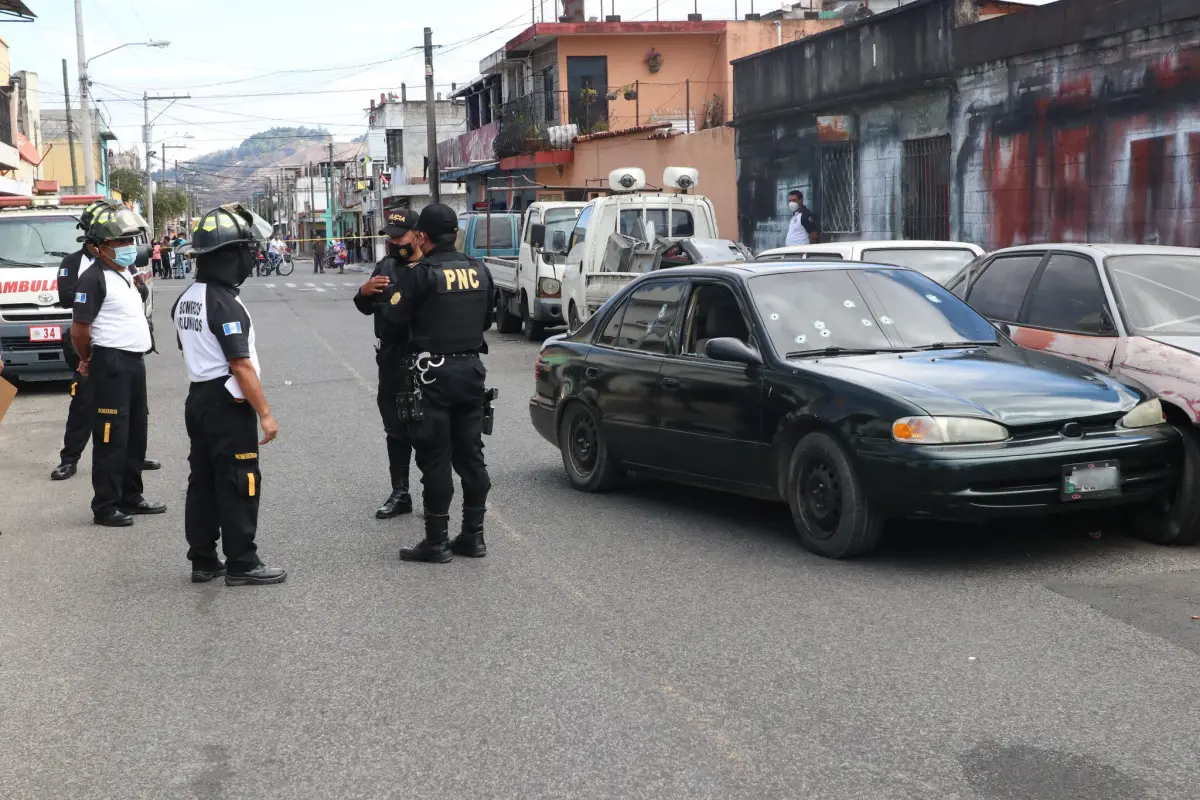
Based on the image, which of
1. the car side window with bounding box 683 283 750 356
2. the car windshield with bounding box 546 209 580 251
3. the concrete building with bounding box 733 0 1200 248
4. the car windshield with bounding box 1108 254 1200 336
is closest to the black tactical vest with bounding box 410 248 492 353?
the car side window with bounding box 683 283 750 356

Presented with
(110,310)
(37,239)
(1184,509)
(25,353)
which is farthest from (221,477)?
(37,239)

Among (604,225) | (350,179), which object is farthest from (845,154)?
(350,179)

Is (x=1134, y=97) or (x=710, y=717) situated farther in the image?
Answer: (x=1134, y=97)

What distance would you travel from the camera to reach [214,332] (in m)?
6.74

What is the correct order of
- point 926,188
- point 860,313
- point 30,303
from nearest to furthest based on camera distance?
point 860,313 → point 30,303 → point 926,188

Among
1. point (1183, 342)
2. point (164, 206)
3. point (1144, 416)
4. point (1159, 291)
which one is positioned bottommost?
point (1144, 416)

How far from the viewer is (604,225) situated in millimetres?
18875

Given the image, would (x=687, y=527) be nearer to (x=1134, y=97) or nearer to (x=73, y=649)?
(x=73, y=649)

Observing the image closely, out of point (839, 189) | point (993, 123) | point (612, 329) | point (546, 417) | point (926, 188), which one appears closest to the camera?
point (612, 329)

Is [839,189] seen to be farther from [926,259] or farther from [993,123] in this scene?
[926,259]

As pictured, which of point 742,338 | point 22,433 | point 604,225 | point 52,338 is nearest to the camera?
point 742,338

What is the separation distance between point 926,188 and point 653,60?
21.4 metres

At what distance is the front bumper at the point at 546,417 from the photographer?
9492mm

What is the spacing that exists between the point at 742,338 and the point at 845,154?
16195mm
